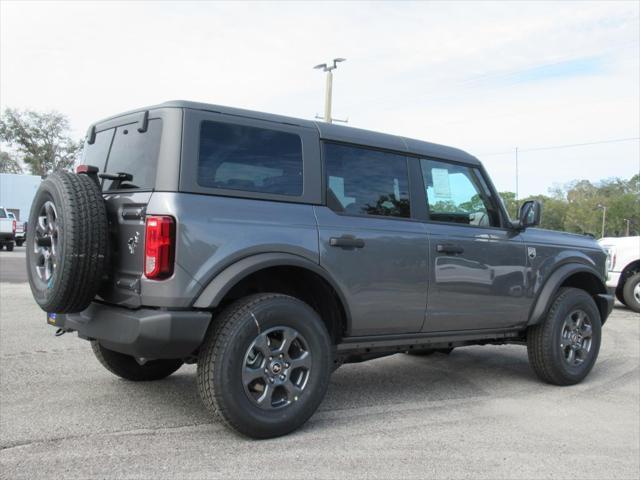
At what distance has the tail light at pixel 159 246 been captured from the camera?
11.2 feet

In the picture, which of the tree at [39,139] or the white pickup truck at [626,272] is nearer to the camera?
the white pickup truck at [626,272]

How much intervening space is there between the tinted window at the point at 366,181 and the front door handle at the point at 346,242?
222 millimetres

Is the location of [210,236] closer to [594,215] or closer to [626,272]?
[626,272]

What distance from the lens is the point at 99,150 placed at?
172 inches

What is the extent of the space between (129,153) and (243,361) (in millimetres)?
1495

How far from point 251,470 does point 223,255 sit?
116 centimetres

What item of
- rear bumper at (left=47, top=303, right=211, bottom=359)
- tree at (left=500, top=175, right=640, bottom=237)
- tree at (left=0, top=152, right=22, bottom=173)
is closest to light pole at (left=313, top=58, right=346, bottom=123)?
rear bumper at (left=47, top=303, right=211, bottom=359)

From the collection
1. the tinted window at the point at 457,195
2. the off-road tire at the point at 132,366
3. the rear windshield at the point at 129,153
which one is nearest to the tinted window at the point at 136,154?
the rear windshield at the point at 129,153

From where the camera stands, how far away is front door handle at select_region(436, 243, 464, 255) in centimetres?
467

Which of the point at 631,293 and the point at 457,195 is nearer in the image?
the point at 457,195

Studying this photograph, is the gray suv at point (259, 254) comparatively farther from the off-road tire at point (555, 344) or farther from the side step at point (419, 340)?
the off-road tire at point (555, 344)

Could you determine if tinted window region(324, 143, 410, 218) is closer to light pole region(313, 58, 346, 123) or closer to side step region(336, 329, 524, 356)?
side step region(336, 329, 524, 356)

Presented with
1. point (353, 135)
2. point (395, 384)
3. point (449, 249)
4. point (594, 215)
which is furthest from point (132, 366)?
point (594, 215)

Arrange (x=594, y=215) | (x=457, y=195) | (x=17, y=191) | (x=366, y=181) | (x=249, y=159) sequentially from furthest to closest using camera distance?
1. (x=594, y=215)
2. (x=17, y=191)
3. (x=457, y=195)
4. (x=366, y=181)
5. (x=249, y=159)
